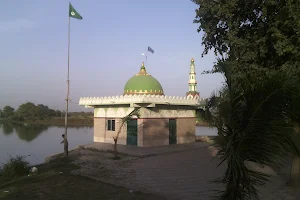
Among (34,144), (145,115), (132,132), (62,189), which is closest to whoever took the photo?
(62,189)

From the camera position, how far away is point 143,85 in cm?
2030

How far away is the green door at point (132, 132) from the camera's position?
1789 cm

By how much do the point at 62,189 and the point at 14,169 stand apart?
3.82 metres

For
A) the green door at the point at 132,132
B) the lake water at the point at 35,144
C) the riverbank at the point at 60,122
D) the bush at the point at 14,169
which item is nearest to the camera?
the bush at the point at 14,169

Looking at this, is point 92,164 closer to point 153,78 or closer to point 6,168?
point 6,168

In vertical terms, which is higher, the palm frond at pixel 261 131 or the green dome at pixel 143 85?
the green dome at pixel 143 85

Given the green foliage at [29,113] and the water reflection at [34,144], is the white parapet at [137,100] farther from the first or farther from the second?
the green foliage at [29,113]

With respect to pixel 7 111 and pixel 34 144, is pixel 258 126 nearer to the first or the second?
pixel 34 144

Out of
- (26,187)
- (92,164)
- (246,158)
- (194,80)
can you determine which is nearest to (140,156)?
(92,164)

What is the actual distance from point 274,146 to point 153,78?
17593mm

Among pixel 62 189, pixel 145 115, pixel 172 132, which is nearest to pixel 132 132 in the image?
pixel 145 115

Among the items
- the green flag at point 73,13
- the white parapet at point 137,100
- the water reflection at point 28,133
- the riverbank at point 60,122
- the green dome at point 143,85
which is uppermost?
the green flag at point 73,13

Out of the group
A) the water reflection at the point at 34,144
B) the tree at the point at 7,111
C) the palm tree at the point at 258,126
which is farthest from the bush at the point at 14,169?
the tree at the point at 7,111

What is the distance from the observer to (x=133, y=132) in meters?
18.0
